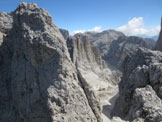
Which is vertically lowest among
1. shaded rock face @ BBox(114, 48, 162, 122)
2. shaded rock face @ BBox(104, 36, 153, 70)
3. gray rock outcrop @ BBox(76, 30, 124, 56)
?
shaded rock face @ BBox(114, 48, 162, 122)

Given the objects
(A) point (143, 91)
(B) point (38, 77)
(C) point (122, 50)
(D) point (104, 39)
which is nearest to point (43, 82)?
(B) point (38, 77)

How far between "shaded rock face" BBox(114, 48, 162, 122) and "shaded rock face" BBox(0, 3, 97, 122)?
107 inches

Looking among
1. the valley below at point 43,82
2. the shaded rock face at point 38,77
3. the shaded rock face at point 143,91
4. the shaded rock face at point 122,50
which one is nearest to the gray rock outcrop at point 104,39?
the shaded rock face at point 122,50

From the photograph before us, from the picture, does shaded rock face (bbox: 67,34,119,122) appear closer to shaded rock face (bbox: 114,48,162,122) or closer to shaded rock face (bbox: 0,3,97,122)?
shaded rock face (bbox: 114,48,162,122)

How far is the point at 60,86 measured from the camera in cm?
649

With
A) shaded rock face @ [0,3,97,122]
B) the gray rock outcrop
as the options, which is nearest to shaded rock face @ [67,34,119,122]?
shaded rock face @ [0,3,97,122]

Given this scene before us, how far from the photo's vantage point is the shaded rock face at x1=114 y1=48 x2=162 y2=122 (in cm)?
681

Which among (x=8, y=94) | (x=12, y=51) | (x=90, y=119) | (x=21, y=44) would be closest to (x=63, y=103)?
(x=90, y=119)

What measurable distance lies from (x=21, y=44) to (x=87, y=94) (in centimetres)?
477

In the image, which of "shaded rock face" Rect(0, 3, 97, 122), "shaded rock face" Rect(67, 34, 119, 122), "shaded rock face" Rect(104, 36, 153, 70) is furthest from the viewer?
"shaded rock face" Rect(104, 36, 153, 70)

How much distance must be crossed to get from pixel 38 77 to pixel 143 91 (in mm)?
6753

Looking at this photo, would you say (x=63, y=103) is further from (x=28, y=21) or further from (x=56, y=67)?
(x=28, y=21)

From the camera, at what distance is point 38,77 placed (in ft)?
23.3

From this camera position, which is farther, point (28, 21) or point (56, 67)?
point (28, 21)
